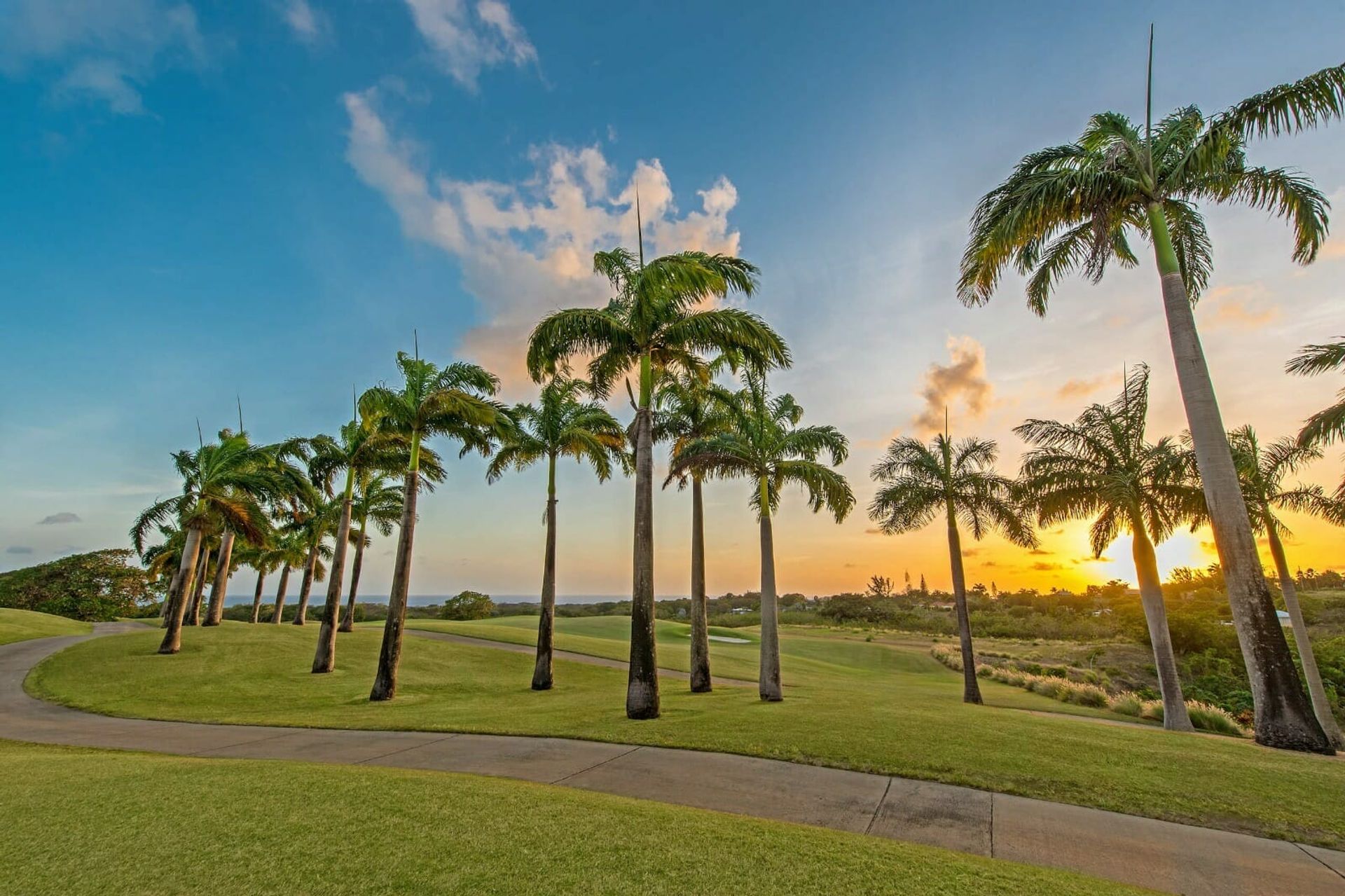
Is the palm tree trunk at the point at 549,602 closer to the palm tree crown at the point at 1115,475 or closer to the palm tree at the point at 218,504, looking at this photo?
the palm tree at the point at 218,504

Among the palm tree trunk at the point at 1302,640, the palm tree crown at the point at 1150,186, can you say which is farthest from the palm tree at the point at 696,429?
the palm tree trunk at the point at 1302,640

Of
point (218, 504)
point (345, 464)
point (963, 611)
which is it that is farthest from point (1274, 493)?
point (218, 504)

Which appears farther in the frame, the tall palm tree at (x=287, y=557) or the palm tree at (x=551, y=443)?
the tall palm tree at (x=287, y=557)

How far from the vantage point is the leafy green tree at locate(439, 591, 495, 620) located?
2210 inches

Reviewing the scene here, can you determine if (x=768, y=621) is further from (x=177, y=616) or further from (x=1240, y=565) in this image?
(x=177, y=616)

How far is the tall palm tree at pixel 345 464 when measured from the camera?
21828mm

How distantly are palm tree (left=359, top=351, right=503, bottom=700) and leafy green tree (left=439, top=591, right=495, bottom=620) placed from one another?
127ft

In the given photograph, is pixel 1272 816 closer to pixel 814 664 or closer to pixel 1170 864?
pixel 1170 864

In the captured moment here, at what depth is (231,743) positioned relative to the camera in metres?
10.4

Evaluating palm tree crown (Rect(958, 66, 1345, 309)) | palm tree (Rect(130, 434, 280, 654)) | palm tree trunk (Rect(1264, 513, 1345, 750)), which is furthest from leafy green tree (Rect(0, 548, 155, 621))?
palm tree trunk (Rect(1264, 513, 1345, 750))

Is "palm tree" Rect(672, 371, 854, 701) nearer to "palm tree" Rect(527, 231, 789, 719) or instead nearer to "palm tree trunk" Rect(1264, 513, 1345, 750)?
"palm tree" Rect(527, 231, 789, 719)

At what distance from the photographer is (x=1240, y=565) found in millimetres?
10320

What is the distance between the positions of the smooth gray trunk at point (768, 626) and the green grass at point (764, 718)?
35.3 inches

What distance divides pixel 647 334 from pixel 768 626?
988cm
